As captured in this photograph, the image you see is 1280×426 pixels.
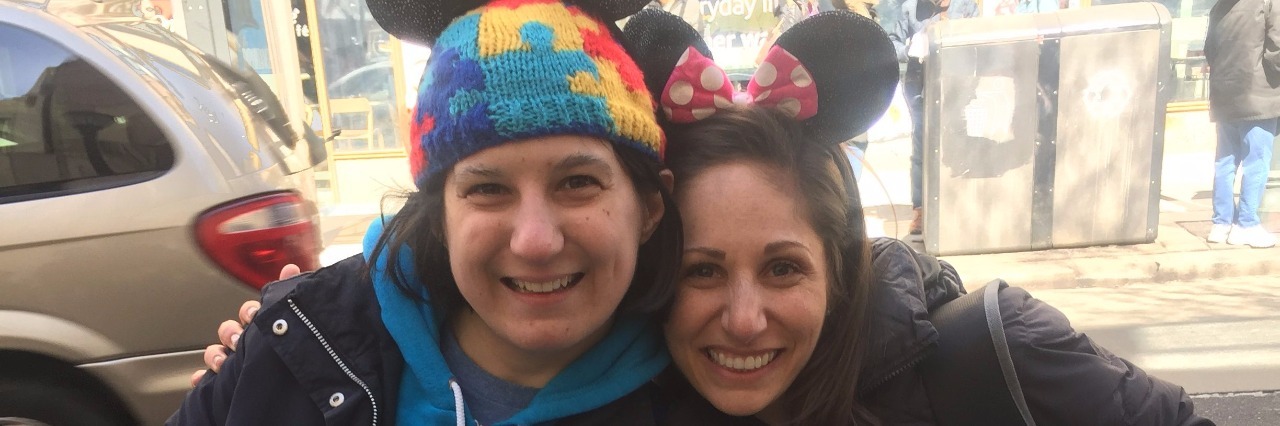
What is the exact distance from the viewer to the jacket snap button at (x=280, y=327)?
60.0 inches

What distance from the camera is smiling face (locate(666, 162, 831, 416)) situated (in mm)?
1465

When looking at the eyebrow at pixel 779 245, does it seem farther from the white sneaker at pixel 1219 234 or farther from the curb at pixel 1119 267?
the white sneaker at pixel 1219 234

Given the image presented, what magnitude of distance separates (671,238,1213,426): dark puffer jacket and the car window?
1.93m

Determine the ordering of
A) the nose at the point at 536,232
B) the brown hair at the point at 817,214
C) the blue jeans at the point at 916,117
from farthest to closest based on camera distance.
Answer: the blue jeans at the point at 916,117, the brown hair at the point at 817,214, the nose at the point at 536,232

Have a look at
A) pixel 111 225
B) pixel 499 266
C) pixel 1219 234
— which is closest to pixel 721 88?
pixel 499 266

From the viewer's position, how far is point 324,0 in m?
9.04

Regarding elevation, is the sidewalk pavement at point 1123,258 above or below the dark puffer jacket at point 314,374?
below

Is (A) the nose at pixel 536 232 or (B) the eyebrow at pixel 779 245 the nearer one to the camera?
(A) the nose at pixel 536 232

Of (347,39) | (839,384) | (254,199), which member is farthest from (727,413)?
(347,39)

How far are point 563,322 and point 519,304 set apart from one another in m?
0.07

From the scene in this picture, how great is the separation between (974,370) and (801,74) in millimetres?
589

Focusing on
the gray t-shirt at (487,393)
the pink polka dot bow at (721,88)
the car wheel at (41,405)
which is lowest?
the car wheel at (41,405)

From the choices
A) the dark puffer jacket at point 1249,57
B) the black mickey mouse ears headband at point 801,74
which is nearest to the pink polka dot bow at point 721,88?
the black mickey mouse ears headband at point 801,74

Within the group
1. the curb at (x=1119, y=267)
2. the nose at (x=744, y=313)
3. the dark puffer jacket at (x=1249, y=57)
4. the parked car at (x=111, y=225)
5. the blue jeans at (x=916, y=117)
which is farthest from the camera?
the blue jeans at (x=916, y=117)
